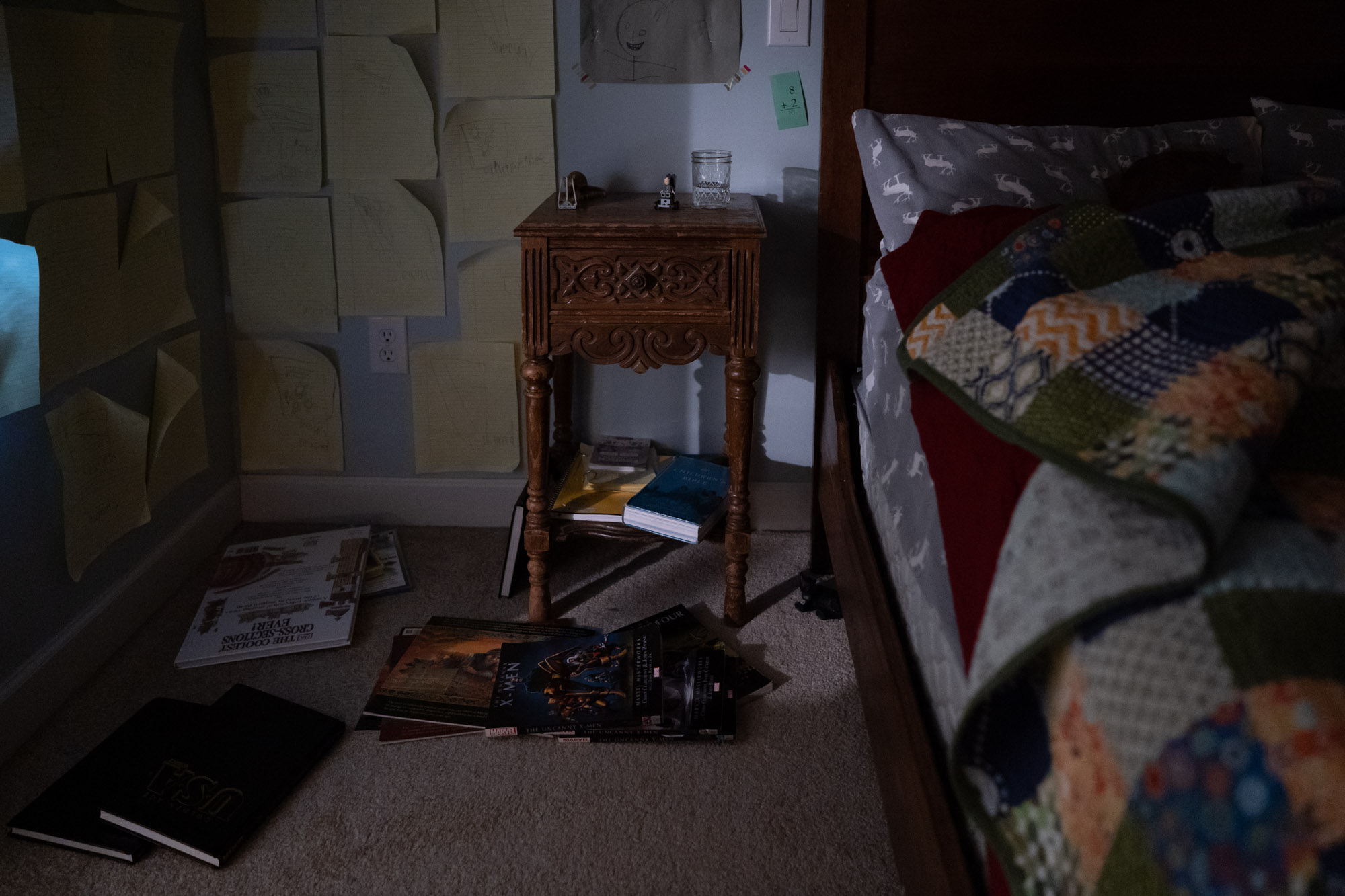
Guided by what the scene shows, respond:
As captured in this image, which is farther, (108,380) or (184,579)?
(184,579)

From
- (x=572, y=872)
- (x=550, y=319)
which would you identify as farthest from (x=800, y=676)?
(x=550, y=319)

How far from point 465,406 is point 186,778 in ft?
3.24

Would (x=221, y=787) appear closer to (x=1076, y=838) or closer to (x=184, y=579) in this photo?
(x=184, y=579)

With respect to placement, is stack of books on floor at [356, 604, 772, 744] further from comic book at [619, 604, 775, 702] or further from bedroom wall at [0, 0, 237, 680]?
bedroom wall at [0, 0, 237, 680]

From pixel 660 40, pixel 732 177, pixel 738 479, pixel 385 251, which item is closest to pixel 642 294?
pixel 738 479

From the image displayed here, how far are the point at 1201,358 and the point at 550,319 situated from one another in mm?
1095

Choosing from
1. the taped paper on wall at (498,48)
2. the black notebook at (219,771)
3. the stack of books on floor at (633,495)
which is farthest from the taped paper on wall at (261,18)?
the black notebook at (219,771)

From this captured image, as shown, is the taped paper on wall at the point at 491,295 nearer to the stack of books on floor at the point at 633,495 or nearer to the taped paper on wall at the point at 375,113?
the taped paper on wall at the point at 375,113

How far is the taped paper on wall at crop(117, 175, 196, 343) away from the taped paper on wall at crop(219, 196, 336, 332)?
0.16 m

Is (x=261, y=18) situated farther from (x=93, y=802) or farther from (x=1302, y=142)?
(x=1302, y=142)

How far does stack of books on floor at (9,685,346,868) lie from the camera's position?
125 cm

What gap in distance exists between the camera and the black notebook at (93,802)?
124 cm

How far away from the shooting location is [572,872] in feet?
4.04

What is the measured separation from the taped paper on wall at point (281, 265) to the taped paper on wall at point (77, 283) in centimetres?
40
